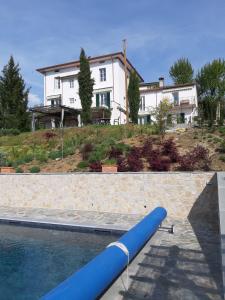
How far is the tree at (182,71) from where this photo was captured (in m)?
46.3

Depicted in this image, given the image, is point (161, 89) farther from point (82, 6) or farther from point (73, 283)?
point (73, 283)

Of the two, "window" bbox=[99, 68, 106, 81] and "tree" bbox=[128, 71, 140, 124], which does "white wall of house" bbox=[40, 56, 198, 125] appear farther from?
"tree" bbox=[128, 71, 140, 124]

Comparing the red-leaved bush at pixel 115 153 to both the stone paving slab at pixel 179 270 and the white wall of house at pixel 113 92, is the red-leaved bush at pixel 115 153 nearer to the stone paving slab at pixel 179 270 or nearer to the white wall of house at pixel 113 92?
the stone paving slab at pixel 179 270

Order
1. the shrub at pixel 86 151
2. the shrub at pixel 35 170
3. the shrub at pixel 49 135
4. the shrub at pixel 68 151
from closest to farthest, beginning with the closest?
the shrub at pixel 35 170 → the shrub at pixel 86 151 → the shrub at pixel 68 151 → the shrub at pixel 49 135

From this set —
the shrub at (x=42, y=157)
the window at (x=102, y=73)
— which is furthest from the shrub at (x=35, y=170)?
the window at (x=102, y=73)

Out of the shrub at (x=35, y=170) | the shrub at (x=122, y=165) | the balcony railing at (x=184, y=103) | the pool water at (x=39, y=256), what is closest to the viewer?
the pool water at (x=39, y=256)

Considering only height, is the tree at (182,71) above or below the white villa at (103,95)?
above

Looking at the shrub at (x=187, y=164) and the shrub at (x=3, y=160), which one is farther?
the shrub at (x=3, y=160)

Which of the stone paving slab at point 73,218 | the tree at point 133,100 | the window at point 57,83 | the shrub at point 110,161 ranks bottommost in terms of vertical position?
the stone paving slab at point 73,218

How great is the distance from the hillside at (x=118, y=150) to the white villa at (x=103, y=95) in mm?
9548

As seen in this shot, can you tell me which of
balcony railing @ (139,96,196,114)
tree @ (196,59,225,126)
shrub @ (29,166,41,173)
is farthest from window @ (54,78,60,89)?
shrub @ (29,166,41,173)

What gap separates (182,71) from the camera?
4672cm

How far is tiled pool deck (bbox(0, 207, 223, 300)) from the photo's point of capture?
532 cm

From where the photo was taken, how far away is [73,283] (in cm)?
383
